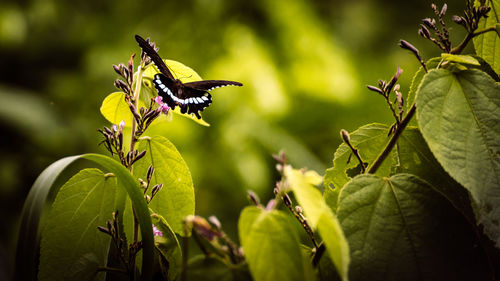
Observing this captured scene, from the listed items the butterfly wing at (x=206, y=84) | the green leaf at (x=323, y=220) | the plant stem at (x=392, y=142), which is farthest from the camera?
the butterfly wing at (x=206, y=84)

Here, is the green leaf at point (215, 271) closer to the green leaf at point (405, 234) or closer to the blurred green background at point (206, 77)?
the green leaf at point (405, 234)

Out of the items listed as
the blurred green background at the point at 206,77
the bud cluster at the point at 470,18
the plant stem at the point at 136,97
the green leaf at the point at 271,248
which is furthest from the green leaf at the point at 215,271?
the blurred green background at the point at 206,77

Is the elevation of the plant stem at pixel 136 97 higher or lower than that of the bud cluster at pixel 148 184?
higher

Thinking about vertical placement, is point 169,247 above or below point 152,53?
below

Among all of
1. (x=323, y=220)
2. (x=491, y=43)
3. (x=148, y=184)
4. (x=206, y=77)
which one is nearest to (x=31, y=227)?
(x=148, y=184)

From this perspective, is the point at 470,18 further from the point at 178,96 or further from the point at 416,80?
the point at 178,96

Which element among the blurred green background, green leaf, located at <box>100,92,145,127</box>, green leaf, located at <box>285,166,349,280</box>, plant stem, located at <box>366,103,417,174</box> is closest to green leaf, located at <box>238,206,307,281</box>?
green leaf, located at <box>285,166,349,280</box>

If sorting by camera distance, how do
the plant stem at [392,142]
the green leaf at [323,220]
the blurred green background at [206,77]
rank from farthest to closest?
the blurred green background at [206,77] < the plant stem at [392,142] < the green leaf at [323,220]

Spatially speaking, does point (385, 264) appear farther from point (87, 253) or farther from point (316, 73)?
point (316, 73)
